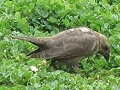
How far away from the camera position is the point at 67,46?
7453 millimetres

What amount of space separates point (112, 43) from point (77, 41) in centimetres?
90

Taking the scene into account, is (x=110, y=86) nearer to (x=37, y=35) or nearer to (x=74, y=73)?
(x=74, y=73)

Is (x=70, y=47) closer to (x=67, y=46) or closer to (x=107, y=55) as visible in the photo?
(x=67, y=46)

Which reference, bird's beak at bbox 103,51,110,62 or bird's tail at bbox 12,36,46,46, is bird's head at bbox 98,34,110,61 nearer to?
bird's beak at bbox 103,51,110,62

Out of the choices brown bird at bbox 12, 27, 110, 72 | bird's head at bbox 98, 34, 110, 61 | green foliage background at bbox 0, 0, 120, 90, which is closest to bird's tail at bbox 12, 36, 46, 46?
brown bird at bbox 12, 27, 110, 72

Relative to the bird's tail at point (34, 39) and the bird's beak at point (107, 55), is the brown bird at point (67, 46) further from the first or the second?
the bird's beak at point (107, 55)

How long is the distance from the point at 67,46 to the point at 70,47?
0.15ft

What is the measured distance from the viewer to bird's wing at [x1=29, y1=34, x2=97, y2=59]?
7375mm

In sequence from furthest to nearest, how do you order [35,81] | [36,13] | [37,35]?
[36,13], [37,35], [35,81]

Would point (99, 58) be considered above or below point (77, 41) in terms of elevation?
below

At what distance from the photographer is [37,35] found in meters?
8.20

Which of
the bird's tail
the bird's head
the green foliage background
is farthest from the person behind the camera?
the bird's head

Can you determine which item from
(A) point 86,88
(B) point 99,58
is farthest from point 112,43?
(A) point 86,88

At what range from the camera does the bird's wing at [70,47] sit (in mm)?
7375
